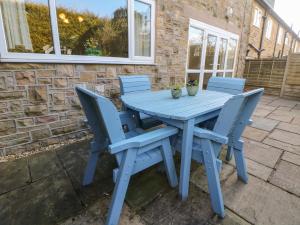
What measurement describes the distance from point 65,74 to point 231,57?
559cm

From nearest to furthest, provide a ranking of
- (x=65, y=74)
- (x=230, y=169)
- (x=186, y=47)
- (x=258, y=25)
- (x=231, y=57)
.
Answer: (x=230, y=169), (x=65, y=74), (x=186, y=47), (x=231, y=57), (x=258, y=25)

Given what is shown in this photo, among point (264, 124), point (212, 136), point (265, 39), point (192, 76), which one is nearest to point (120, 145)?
point (212, 136)

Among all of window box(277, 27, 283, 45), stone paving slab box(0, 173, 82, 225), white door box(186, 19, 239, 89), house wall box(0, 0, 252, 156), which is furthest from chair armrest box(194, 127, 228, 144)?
window box(277, 27, 283, 45)

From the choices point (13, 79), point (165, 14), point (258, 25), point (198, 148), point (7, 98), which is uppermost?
point (258, 25)

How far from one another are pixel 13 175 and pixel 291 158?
312 cm

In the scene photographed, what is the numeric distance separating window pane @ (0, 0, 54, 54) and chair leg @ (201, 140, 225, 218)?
7.17 feet

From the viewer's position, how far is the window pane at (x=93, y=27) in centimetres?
228

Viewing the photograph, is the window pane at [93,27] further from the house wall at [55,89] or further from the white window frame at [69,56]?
the house wall at [55,89]

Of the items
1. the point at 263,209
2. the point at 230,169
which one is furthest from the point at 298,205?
the point at 230,169

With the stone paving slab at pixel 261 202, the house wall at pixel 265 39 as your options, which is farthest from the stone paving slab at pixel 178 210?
the house wall at pixel 265 39

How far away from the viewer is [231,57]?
19.2ft

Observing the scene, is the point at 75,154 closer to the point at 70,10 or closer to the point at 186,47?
the point at 70,10

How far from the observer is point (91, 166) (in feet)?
4.94

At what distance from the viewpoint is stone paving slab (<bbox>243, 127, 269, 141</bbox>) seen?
256 cm
